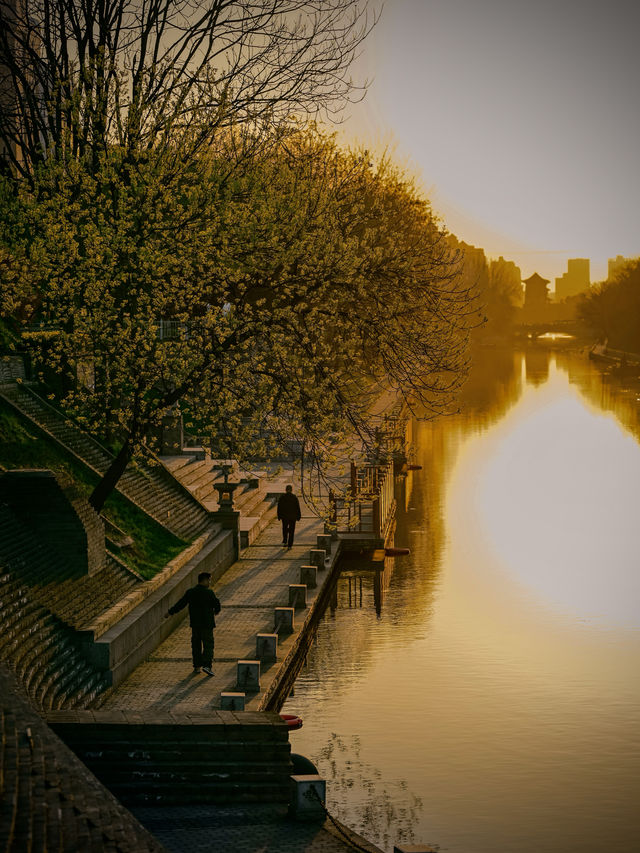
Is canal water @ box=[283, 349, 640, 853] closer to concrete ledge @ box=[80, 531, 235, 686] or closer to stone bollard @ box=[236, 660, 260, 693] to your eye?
stone bollard @ box=[236, 660, 260, 693]

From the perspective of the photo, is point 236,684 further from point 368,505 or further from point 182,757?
point 368,505

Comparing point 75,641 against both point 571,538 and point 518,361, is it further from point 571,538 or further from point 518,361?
point 518,361

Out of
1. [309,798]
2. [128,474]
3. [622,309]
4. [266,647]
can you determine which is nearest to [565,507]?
[128,474]

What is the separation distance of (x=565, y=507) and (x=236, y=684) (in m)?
27.4

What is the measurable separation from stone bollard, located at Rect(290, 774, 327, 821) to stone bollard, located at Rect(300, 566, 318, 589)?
12.3 meters

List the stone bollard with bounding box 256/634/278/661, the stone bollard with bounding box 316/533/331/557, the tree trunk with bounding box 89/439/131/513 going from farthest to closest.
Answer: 1. the stone bollard with bounding box 316/533/331/557
2. the tree trunk with bounding box 89/439/131/513
3. the stone bollard with bounding box 256/634/278/661

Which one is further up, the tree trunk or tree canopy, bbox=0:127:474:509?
tree canopy, bbox=0:127:474:509

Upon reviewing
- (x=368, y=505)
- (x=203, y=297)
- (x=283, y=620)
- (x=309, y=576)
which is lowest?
(x=283, y=620)

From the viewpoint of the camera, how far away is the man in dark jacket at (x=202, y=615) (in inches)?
733

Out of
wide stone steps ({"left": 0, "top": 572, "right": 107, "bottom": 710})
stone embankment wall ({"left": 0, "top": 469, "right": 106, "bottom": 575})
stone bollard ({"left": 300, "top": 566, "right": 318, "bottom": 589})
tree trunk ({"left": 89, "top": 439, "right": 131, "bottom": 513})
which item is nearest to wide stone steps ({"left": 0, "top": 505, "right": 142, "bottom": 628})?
stone embankment wall ({"left": 0, "top": 469, "right": 106, "bottom": 575})

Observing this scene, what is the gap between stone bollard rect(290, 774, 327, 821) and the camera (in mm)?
13719

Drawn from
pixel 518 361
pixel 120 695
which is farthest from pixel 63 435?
pixel 518 361

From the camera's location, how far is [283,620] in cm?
2236

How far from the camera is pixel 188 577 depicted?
915 inches
